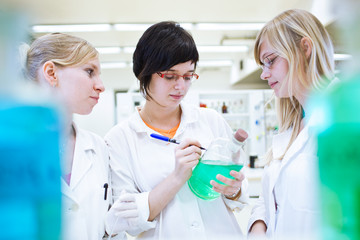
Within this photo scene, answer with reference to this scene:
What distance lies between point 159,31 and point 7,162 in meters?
0.99

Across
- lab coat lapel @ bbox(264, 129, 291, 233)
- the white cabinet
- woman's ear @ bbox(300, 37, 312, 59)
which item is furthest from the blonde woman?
the white cabinet

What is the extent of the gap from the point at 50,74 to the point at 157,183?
0.60 metres

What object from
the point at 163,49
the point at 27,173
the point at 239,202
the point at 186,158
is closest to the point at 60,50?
the point at 163,49

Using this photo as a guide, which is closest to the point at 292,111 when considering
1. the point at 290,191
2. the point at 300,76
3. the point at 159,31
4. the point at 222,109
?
the point at 300,76

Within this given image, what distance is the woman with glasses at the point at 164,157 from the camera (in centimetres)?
93

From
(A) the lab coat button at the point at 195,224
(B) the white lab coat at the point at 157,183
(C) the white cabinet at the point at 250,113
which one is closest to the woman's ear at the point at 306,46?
(B) the white lab coat at the point at 157,183

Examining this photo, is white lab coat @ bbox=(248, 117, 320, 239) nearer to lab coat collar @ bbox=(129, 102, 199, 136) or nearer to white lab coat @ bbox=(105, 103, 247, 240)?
white lab coat @ bbox=(105, 103, 247, 240)

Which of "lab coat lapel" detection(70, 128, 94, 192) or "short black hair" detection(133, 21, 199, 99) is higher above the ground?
"short black hair" detection(133, 21, 199, 99)

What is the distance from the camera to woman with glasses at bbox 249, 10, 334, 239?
0.81 meters

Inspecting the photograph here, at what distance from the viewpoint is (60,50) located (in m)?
0.94

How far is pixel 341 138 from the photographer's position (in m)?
0.23

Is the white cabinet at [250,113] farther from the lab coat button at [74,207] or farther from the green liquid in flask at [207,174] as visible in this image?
the lab coat button at [74,207]

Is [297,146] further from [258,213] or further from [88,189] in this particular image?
[88,189]

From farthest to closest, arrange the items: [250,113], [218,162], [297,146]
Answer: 1. [250,113]
2. [297,146]
3. [218,162]
